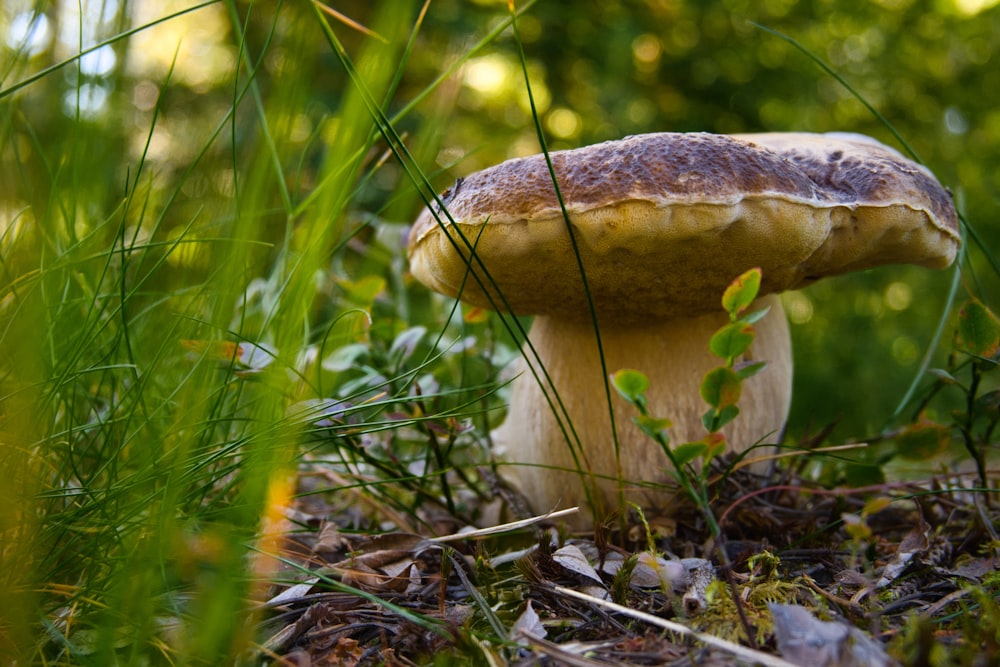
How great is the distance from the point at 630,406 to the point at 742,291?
494 millimetres

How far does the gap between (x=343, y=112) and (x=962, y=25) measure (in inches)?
186

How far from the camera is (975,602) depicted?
0.87 meters

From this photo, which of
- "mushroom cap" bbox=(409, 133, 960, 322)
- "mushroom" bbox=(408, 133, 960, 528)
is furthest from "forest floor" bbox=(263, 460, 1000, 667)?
"mushroom cap" bbox=(409, 133, 960, 322)

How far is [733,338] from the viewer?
799 mm

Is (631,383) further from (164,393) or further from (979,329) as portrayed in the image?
(164,393)

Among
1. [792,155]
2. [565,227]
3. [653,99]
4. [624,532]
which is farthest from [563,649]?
[653,99]

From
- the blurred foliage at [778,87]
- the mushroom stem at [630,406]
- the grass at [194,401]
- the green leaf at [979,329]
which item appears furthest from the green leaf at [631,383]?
the blurred foliage at [778,87]

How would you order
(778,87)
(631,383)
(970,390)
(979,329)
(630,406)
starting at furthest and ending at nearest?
(778,87)
(630,406)
(970,390)
(979,329)
(631,383)

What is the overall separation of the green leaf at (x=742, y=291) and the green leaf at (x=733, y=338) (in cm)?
2

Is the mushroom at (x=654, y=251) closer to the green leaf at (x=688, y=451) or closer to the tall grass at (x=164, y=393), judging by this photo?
the green leaf at (x=688, y=451)

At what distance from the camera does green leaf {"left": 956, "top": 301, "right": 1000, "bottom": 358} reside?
3.30 feet

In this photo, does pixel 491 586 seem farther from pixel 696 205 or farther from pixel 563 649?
pixel 696 205

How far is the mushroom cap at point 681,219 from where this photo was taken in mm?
913

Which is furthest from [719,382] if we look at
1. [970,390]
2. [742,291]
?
[970,390]
